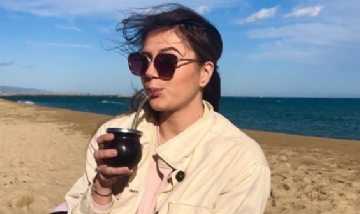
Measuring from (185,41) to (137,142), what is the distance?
615 millimetres

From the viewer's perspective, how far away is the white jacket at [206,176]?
231cm

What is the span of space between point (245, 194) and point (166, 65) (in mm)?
739

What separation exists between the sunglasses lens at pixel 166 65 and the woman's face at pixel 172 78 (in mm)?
20

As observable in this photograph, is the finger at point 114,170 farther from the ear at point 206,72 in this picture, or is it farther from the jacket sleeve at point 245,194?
the ear at point 206,72

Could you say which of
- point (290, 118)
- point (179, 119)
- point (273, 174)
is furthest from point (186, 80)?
point (290, 118)

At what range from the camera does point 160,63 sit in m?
2.47

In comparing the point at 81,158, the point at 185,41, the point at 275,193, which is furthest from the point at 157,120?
the point at 81,158

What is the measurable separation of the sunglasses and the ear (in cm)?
10

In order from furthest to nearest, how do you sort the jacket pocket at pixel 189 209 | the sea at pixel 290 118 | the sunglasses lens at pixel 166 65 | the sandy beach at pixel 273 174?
1. the sea at pixel 290 118
2. the sandy beach at pixel 273 174
3. the sunglasses lens at pixel 166 65
4. the jacket pocket at pixel 189 209

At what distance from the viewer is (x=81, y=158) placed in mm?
9664

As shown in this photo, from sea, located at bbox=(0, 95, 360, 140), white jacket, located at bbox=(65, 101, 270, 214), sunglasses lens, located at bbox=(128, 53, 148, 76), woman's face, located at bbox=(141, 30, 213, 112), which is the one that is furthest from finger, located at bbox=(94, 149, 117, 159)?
sea, located at bbox=(0, 95, 360, 140)

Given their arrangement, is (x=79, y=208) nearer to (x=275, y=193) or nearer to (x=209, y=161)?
(x=209, y=161)

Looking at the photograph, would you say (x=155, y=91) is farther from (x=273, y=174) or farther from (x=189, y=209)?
(x=273, y=174)

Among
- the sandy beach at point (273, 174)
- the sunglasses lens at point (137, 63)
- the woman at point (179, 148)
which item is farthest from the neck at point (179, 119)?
the sandy beach at point (273, 174)
